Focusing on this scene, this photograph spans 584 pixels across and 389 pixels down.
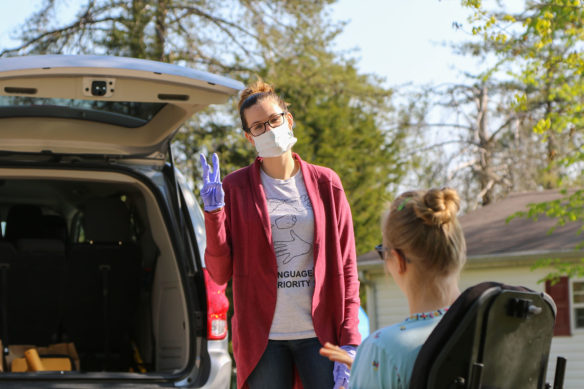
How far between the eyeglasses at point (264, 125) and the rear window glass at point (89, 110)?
1039mm

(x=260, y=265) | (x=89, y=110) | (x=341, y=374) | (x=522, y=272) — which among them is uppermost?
(x=89, y=110)

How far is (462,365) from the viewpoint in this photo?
2.10m

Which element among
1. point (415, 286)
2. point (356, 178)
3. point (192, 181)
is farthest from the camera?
point (356, 178)

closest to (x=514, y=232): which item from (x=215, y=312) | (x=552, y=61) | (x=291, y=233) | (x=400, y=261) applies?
(x=552, y=61)

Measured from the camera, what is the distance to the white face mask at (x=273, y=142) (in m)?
3.38

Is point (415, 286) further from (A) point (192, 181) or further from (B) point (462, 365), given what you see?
(A) point (192, 181)

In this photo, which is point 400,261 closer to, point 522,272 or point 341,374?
point 341,374

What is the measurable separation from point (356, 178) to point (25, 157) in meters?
15.8

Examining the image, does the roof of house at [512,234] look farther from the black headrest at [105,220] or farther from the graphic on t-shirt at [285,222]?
the graphic on t-shirt at [285,222]

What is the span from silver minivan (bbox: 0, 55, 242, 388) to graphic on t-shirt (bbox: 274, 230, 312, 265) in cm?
78

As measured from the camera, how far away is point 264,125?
340cm

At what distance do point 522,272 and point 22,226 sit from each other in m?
13.3

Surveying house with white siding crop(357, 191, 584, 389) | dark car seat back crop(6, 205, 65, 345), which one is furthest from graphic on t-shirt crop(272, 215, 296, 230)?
house with white siding crop(357, 191, 584, 389)

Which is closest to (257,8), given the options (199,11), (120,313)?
(199,11)
